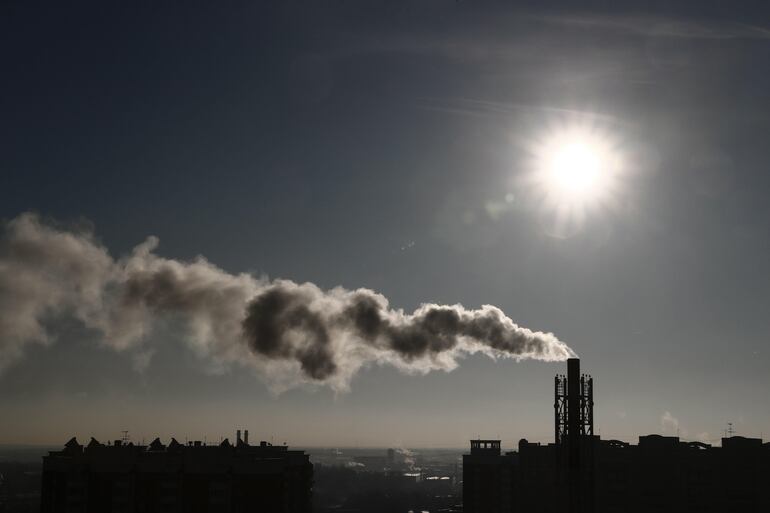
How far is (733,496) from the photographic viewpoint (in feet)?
284

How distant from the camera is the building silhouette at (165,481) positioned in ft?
210

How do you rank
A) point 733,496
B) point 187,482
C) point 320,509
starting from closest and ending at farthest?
point 187,482 → point 733,496 → point 320,509

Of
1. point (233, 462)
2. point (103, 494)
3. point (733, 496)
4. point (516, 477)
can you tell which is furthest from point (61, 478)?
point (733, 496)

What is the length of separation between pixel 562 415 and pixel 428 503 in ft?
481

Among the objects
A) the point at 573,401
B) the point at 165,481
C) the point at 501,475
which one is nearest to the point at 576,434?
the point at 573,401

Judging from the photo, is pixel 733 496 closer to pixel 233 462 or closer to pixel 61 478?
pixel 233 462

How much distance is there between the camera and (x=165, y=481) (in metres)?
64.5

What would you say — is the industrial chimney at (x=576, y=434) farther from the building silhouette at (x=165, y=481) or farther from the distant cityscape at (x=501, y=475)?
the building silhouette at (x=165, y=481)

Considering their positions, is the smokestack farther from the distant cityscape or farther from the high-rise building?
the high-rise building

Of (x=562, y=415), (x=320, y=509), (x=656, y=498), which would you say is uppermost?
(x=562, y=415)

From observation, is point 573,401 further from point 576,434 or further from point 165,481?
point 165,481

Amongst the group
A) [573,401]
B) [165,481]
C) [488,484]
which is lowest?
[488,484]

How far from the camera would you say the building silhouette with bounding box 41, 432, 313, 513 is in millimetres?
64125

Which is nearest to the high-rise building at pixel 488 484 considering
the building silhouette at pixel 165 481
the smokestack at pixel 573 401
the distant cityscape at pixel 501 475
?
the distant cityscape at pixel 501 475
